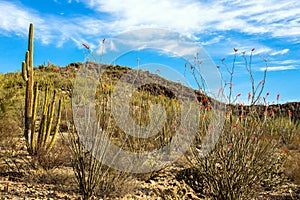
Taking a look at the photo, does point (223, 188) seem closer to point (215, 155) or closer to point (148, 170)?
point (215, 155)

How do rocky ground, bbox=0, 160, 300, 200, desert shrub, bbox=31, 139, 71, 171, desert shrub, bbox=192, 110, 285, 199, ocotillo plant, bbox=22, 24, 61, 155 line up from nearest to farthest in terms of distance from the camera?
desert shrub, bbox=192, 110, 285, 199 < rocky ground, bbox=0, 160, 300, 200 < desert shrub, bbox=31, 139, 71, 171 < ocotillo plant, bbox=22, 24, 61, 155

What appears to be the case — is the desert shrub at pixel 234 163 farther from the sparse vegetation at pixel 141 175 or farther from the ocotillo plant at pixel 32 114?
the ocotillo plant at pixel 32 114

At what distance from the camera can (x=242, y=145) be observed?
13.7 feet

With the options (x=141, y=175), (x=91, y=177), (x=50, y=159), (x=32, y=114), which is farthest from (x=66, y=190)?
(x=32, y=114)

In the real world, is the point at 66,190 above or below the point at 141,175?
below

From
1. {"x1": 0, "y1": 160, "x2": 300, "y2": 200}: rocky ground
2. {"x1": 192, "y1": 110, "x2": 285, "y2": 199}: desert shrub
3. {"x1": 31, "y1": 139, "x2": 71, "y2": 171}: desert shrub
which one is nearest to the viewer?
{"x1": 192, "y1": 110, "x2": 285, "y2": 199}: desert shrub

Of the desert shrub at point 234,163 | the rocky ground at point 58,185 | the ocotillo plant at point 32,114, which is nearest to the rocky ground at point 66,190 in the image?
the rocky ground at point 58,185

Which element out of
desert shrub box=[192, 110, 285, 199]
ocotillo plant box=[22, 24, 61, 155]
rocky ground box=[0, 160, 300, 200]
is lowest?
rocky ground box=[0, 160, 300, 200]

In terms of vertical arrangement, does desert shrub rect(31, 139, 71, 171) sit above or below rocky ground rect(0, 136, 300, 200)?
above

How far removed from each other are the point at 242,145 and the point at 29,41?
165 inches

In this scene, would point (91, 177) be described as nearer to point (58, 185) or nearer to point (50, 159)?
point (58, 185)

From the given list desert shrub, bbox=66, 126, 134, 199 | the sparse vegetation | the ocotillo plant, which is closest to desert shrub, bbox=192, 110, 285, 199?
the sparse vegetation

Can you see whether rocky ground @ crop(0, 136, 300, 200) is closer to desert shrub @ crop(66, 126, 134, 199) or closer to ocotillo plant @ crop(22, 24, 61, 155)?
desert shrub @ crop(66, 126, 134, 199)

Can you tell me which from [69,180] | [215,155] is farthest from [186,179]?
[69,180]
